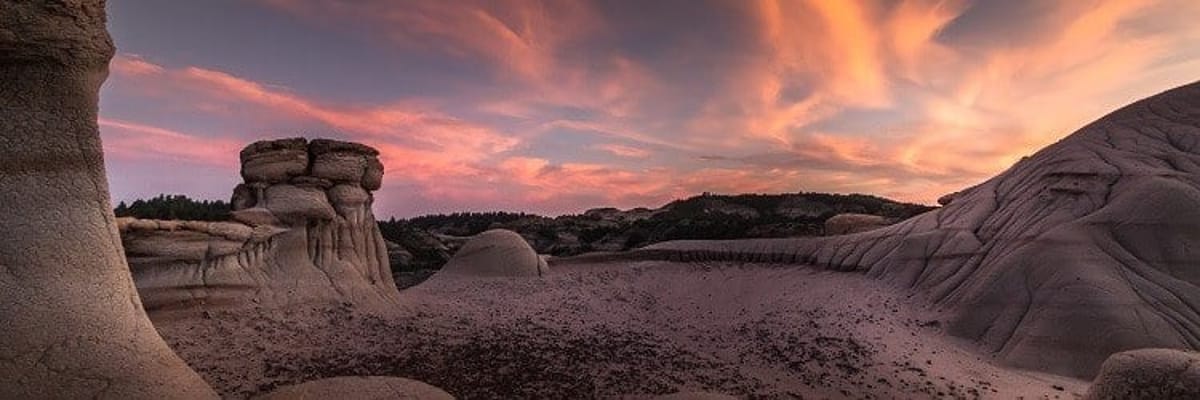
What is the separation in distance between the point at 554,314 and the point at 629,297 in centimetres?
654

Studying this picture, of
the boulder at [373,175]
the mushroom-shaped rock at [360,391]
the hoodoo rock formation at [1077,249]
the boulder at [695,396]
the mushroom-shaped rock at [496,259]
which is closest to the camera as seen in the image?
the mushroom-shaped rock at [360,391]

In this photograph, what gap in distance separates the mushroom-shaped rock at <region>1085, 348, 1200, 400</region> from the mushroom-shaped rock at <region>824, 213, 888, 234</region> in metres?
28.1

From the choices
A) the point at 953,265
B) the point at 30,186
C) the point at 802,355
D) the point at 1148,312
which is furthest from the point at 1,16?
the point at 953,265

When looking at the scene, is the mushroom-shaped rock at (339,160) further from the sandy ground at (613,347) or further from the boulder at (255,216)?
the sandy ground at (613,347)

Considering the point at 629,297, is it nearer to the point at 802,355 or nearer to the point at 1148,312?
the point at 802,355

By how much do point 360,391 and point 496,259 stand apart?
24070 millimetres

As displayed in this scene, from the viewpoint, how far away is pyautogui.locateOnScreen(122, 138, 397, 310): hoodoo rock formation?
14.5 m

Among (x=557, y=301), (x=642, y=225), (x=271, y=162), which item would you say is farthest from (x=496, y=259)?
(x=642, y=225)

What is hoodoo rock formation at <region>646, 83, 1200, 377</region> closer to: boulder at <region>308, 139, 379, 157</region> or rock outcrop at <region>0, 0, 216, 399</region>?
rock outcrop at <region>0, 0, 216, 399</region>

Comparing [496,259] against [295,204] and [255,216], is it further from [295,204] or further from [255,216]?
[255,216]

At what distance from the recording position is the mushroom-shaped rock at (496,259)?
31.4 metres

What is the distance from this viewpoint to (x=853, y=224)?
124 ft

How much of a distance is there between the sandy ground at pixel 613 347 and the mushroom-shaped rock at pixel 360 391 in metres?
4.74

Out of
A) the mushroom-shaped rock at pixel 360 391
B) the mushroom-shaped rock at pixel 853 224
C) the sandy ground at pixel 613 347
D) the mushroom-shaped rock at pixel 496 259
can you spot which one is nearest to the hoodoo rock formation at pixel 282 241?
the sandy ground at pixel 613 347
